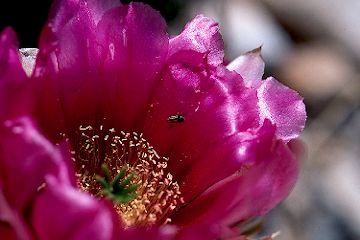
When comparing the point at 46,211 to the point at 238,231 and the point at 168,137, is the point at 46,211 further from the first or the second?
the point at 168,137

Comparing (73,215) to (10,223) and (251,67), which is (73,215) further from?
(251,67)

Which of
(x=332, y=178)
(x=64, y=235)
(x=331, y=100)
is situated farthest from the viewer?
(x=331, y=100)

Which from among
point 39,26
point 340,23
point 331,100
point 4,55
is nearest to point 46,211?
point 4,55

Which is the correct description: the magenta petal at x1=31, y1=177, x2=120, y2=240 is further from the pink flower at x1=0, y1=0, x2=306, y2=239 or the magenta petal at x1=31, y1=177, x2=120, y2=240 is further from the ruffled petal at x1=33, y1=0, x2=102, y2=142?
the ruffled petal at x1=33, y1=0, x2=102, y2=142

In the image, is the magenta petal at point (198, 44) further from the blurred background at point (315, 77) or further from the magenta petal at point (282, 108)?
the blurred background at point (315, 77)

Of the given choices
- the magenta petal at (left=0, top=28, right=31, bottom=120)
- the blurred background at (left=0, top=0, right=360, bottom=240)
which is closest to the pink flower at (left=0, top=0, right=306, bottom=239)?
the magenta petal at (left=0, top=28, right=31, bottom=120)
